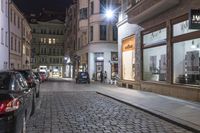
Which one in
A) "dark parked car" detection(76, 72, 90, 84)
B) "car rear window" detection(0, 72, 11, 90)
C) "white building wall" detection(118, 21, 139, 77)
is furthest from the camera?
"dark parked car" detection(76, 72, 90, 84)

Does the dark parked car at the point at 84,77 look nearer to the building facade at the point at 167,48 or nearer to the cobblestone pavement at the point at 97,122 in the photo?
the building facade at the point at 167,48

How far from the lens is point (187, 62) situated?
20125mm

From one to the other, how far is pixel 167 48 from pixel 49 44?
95.1 meters

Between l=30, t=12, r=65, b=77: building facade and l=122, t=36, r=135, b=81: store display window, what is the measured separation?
3150 inches

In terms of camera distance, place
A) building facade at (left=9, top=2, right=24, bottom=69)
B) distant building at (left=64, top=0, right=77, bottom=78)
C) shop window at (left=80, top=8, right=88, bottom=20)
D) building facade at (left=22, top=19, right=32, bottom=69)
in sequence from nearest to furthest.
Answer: building facade at (left=9, top=2, right=24, bottom=69)
shop window at (left=80, top=8, right=88, bottom=20)
building facade at (left=22, top=19, right=32, bottom=69)
distant building at (left=64, top=0, right=77, bottom=78)

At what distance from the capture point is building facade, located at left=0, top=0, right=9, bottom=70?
38281 mm

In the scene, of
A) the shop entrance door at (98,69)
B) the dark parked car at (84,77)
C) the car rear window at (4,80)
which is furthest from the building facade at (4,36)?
the car rear window at (4,80)

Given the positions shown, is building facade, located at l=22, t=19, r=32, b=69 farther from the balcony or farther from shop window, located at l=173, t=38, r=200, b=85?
shop window, located at l=173, t=38, r=200, b=85

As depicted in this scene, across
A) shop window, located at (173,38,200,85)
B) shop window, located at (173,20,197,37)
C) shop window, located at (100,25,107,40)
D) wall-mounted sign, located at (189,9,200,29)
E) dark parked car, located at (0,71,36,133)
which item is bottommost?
dark parked car, located at (0,71,36,133)

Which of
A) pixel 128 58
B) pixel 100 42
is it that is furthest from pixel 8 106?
pixel 100 42

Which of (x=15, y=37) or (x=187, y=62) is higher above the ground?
(x=15, y=37)

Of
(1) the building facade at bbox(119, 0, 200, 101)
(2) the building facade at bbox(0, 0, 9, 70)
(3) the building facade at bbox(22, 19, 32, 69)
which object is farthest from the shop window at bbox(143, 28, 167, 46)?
(3) the building facade at bbox(22, 19, 32, 69)

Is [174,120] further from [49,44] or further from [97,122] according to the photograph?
[49,44]

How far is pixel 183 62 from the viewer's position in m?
20.6
